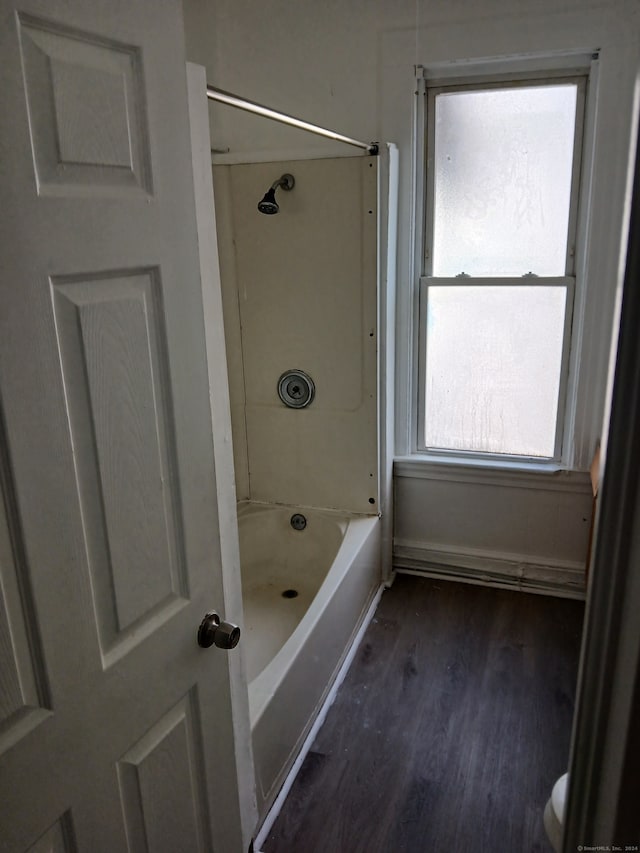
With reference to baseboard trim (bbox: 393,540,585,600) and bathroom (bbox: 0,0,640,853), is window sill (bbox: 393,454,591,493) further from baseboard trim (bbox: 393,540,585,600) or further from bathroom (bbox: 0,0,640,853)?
baseboard trim (bbox: 393,540,585,600)

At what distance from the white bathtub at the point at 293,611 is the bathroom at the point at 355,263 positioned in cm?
13

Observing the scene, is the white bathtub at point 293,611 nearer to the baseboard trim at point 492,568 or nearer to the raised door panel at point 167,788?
the baseboard trim at point 492,568

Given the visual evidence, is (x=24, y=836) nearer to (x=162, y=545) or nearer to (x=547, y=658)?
(x=162, y=545)

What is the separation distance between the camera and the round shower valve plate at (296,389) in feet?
8.77

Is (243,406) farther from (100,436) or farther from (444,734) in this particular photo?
(100,436)

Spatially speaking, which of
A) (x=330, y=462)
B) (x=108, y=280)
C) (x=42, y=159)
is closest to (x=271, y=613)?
(x=330, y=462)

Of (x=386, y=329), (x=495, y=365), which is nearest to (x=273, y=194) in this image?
(x=386, y=329)

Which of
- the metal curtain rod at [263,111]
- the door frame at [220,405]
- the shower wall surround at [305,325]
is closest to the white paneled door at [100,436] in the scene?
the door frame at [220,405]

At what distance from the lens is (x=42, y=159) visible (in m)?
0.76

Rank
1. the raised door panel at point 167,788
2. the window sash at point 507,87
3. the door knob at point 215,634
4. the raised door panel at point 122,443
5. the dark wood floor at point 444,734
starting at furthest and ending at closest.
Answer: the window sash at point 507,87 < the dark wood floor at point 444,734 < the door knob at point 215,634 < the raised door panel at point 167,788 < the raised door panel at point 122,443

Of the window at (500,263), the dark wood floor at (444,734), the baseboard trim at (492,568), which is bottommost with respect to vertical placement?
the dark wood floor at (444,734)

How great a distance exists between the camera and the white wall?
90.0 inches

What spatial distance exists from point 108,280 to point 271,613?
1.93 meters

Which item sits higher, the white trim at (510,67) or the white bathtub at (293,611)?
the white trim at (510,67)
